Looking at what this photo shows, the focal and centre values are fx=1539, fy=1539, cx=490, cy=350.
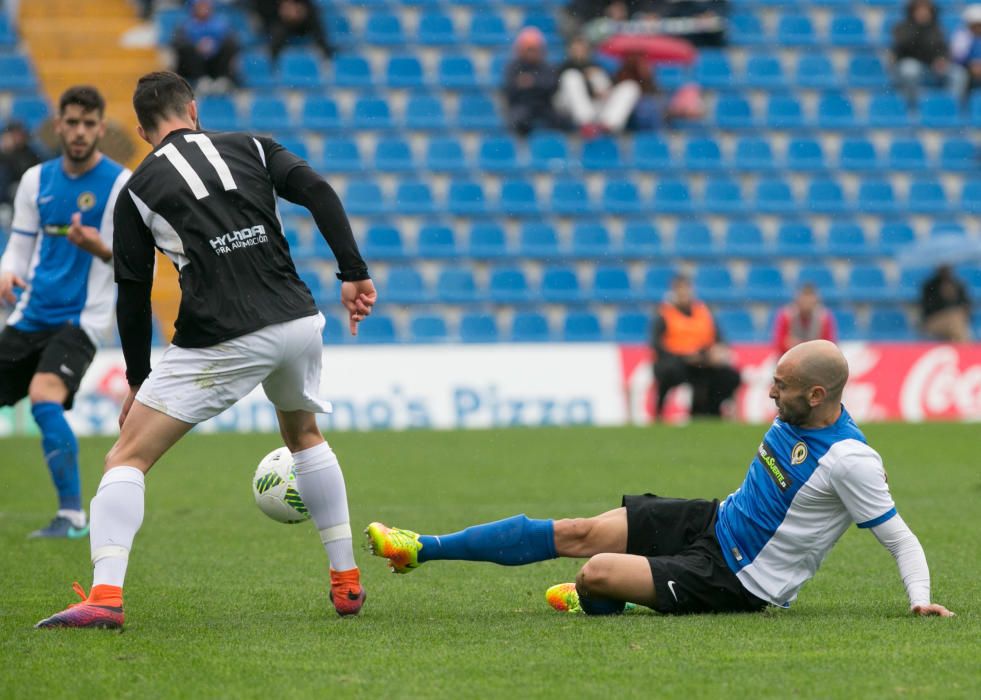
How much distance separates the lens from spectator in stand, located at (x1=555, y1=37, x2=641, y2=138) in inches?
822

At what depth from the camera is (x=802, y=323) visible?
17.5 m

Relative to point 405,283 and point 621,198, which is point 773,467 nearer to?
point 405,283

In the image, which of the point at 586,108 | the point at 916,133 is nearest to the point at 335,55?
the point at 586,108

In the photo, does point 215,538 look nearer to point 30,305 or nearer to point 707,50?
point 30,305

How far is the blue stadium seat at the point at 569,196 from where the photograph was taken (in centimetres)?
2089

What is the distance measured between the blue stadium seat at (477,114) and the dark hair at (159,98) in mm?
16376

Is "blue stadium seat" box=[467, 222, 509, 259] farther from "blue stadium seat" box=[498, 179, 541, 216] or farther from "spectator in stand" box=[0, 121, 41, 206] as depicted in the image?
"spectator in stand" box=[0, 121, 41, 206]

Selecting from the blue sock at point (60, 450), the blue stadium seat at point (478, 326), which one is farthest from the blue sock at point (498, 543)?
the blue stadium seat at point (478, 326)

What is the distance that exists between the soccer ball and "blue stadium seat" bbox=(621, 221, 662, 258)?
14.7 m

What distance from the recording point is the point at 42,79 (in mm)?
21656

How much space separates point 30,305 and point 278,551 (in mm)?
1949

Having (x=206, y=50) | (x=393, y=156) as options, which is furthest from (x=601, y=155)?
(x=206, y=50)

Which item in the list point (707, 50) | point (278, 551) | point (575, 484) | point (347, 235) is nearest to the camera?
point (347, 235)

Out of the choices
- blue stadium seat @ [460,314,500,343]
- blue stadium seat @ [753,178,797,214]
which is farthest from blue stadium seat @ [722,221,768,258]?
blue stadium seat @ [460,314,500,343]
